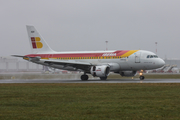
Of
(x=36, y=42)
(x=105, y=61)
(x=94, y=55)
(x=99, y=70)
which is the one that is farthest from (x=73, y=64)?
(x=36, y=42)

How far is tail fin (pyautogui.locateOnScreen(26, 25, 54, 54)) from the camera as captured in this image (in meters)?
48.6

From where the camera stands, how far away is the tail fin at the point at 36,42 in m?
48.6

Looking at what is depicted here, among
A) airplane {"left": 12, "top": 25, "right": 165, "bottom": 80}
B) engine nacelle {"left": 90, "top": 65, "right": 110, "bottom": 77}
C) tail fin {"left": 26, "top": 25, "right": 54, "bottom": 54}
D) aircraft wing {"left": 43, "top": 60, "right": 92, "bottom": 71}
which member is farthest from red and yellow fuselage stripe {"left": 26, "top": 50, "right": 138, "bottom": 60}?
engine nacelle {"left": 90, "top": 65, "right": 110, "bottom": 77}

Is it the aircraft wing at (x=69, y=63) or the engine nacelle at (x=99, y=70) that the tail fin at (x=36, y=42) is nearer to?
the aircraft wing at (x=69, y=63)

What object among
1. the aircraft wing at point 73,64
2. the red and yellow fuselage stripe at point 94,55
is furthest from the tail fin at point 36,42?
the aircraft wing at point 73,64

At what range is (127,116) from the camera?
37.9 ft

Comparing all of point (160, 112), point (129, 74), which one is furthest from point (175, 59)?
point (160, 112)

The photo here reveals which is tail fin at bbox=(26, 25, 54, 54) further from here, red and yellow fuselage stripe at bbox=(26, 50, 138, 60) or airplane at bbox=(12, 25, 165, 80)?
airplane at bbox=(12, 25, 165, 80)

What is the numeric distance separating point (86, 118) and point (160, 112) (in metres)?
3.27

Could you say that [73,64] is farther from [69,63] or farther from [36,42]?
[36,42]

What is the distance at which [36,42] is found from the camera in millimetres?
48844

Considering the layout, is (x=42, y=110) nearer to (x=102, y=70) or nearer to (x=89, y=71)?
(x=102, y=70)

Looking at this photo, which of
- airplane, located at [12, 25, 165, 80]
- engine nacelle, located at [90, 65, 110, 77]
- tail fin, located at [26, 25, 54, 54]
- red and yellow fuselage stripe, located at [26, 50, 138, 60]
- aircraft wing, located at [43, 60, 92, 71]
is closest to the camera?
engine nacelle, located at [90, 65, 110, 77]

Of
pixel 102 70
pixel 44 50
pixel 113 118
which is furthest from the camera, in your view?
pixel 44 50
